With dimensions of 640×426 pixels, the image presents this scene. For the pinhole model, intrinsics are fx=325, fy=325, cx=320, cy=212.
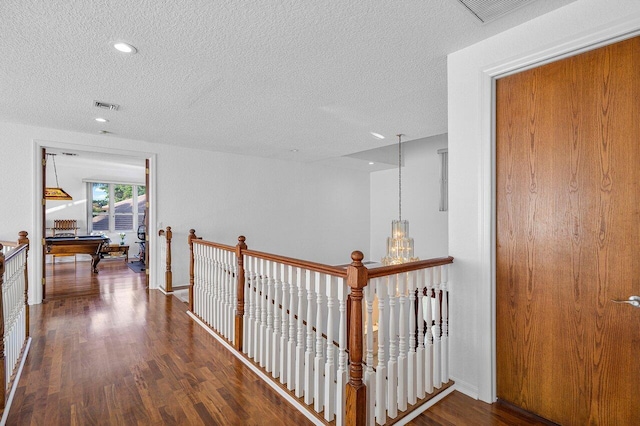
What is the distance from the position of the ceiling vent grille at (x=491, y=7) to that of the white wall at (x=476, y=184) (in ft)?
0.70

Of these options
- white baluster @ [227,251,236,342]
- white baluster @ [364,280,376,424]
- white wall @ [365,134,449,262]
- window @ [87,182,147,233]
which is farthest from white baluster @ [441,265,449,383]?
window @ [87,182,147,233]

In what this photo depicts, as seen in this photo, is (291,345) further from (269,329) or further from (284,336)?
(269,329)

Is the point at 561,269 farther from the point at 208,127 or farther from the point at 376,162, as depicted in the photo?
the point at 376,162

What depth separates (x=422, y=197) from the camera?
24.3 feet

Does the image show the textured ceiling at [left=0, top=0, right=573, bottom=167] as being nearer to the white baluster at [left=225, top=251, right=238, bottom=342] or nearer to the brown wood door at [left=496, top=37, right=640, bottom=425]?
the brown wood door at [left=496, top=37, right=640, bottom=425]

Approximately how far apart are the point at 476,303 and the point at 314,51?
2.12 metres

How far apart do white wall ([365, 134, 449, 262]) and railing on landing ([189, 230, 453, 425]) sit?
4720 mm

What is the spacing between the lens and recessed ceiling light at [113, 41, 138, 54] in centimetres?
227

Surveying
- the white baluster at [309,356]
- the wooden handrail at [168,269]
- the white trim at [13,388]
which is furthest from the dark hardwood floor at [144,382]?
the wooden handrail at [168,269]

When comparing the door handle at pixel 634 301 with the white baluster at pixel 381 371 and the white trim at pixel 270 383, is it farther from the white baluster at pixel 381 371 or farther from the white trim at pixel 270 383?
the white trim at pixel 270 383

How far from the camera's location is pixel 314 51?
2410mm

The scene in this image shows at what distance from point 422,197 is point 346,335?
5.77 metres

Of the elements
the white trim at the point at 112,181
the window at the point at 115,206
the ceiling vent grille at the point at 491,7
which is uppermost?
the ceiling vent grille at the point at 491,7

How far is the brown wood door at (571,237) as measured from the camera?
1671 millimetres
